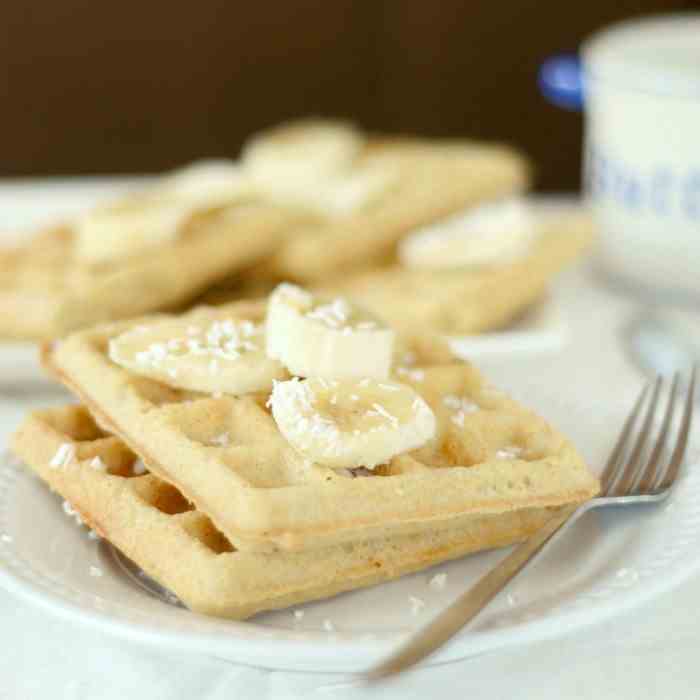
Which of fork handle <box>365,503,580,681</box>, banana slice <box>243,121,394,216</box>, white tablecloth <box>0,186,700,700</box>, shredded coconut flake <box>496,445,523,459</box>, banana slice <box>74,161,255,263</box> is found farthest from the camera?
banana slice <box>243,121,394,216</box>

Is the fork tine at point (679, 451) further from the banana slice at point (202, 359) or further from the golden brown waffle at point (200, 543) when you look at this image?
the banana slice at point (202, 359)

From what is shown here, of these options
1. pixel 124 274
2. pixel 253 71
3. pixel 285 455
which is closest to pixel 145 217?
pixel 124 274

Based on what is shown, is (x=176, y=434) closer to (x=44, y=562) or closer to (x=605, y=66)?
(x=44, y=562)

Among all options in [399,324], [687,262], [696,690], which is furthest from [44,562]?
[687,262]

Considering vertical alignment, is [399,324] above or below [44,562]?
below

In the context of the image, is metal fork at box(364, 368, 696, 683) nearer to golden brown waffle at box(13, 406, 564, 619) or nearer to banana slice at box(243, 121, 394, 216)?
golden brown waffle at box(13, 406, 564, 619)

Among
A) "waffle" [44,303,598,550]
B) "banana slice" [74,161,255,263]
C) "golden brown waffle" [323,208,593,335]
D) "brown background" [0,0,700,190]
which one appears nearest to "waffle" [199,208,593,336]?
"golden brown waffle" [323,208,593,335]

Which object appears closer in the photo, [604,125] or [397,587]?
[397,587]
